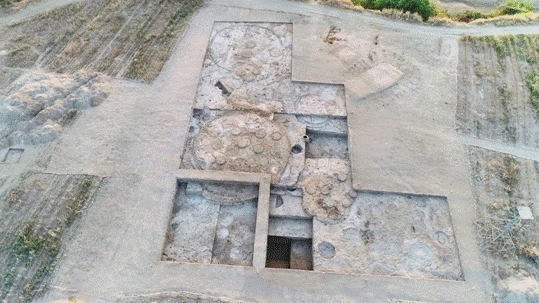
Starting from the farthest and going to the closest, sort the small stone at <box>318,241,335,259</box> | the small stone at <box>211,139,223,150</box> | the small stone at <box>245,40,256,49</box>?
the small stone at <box>245,40,256,49</box> → the small stone at <box>211,139,223,150</box> → the small stone at <box>318,241,335,259</box>

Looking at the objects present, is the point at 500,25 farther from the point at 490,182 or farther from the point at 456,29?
the point at 490,182

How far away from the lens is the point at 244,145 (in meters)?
13.4

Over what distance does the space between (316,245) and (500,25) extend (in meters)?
13.5

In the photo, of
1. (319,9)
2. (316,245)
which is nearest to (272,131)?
(316,245)

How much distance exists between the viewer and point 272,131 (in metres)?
13.8

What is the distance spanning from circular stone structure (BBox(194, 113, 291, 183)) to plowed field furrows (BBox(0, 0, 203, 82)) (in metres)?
3.68

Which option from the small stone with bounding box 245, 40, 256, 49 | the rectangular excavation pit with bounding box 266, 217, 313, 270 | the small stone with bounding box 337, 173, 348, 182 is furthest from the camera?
the small stone with bounding box 245, 40, 256, 49

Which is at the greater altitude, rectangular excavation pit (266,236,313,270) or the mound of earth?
the mound of earth

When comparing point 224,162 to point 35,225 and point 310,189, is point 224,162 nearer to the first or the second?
point 310,189

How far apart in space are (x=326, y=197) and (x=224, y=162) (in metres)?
3.32

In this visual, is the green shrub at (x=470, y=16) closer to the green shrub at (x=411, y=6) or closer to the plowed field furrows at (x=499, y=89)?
the green shrub at (x=411, y=6)

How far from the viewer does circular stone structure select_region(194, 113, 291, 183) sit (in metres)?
12.9

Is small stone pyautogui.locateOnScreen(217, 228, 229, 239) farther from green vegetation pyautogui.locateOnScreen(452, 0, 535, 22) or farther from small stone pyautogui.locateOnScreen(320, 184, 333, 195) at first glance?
green vegetation pyautogui.locateOnScreen(452, 0, 535, 22)

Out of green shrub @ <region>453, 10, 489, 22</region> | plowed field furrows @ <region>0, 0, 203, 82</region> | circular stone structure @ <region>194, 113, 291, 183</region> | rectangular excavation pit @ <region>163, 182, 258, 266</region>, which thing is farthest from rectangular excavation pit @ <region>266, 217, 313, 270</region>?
green shrub @ <region>453, 10, 489, 22</region>
